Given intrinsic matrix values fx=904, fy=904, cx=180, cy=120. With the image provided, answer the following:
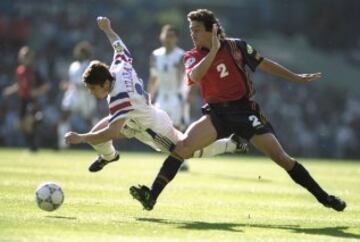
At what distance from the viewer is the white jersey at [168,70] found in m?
17.8

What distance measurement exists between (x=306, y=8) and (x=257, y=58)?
931 inches

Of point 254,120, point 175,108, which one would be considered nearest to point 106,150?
point 254,120

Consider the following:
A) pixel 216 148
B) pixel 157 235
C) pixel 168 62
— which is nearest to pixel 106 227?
pixel 157 235

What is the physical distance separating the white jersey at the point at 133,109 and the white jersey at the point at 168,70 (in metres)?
6.82

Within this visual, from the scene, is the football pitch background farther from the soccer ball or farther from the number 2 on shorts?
the number 2 on shorts

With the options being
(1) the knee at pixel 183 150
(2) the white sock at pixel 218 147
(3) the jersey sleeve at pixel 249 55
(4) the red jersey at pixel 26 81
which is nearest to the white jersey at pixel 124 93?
(1) the knee at pixel 183 150

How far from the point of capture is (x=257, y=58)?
9867 millimetres

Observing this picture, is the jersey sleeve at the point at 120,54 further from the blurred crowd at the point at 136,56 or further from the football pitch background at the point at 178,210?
the blurred crowd at the point at 136,56

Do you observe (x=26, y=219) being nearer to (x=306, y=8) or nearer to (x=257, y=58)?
(x=257, y=58)

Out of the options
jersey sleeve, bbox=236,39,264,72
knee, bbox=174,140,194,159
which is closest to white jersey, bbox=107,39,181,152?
knee, bbox=174,140,194,159

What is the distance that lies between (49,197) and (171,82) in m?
9.20

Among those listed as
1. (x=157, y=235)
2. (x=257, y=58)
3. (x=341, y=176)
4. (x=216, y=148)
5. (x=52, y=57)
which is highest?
(x=257, y=58)

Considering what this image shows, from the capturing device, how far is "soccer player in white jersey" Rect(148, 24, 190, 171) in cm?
1770

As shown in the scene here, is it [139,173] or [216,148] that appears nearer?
[216,148]
